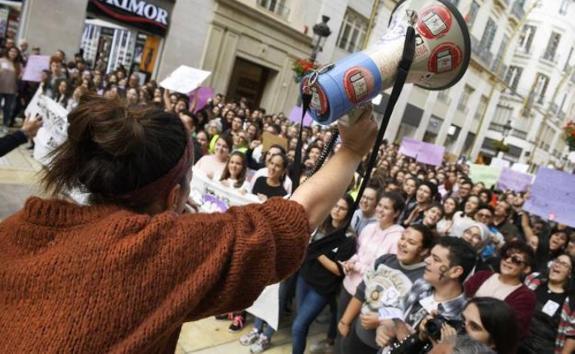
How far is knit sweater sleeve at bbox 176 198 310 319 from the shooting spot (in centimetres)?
91

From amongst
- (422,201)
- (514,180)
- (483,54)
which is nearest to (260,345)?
(422,201)

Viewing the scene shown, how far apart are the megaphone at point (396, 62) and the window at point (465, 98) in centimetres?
2948

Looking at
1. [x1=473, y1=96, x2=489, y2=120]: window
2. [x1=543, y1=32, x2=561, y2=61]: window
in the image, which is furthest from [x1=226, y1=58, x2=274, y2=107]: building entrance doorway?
[x1=543, y1=32, x2=561, y2=61]: window

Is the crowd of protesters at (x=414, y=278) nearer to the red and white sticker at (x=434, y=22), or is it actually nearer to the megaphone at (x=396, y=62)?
the megaphone at (x=396, y=62)

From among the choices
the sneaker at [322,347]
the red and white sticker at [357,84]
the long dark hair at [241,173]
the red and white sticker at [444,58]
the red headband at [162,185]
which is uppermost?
the red and white sticker at [444,58]

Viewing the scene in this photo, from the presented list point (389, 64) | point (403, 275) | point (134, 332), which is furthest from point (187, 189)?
point (403, 275)

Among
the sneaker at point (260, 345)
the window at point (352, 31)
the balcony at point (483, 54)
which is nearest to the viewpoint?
the sneaker at point (260, 345)

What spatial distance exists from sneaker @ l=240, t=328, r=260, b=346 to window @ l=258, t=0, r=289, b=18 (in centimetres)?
1468

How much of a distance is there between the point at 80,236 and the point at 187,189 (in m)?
0.31

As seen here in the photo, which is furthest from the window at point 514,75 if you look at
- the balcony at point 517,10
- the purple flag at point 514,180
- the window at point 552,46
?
the purple flag at point 514,180

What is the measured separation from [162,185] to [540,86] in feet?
138

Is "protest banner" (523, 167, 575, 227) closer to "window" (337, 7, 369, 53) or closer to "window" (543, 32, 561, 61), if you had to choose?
"window" (337, 7, 369, 53)

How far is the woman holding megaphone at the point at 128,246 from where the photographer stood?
833 mm

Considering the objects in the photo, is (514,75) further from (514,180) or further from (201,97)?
(201,97)
